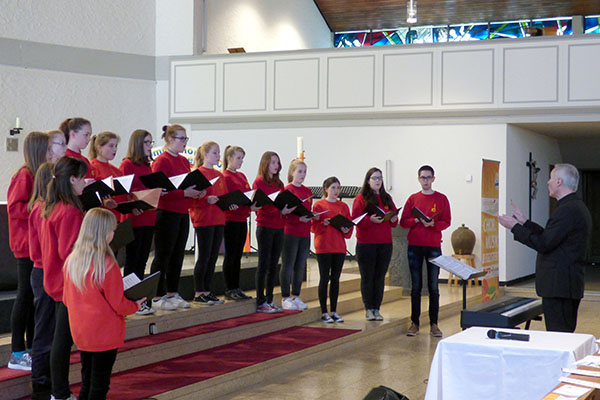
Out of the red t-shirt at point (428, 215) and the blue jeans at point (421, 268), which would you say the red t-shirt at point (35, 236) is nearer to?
the red t-shirt at point (428, 215)

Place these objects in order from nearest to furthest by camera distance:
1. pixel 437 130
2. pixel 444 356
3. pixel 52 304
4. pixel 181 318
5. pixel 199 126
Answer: pixel 444 356
pixel 52 304
pixel 181 318
pixel 437 130
pixel 199 126

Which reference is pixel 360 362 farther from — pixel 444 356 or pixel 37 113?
pixel 37 113

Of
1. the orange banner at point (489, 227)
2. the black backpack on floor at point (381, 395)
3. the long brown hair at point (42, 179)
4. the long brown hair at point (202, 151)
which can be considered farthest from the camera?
the orange banner at point (489, 227)

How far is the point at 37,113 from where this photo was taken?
10.6 m

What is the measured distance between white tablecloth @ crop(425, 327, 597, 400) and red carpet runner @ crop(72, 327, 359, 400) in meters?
1.97

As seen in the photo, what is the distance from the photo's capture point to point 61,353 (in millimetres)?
4098

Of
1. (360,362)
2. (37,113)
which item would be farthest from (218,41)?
(360,362)

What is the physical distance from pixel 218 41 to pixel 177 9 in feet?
3.66

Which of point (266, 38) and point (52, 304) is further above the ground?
point (266, 38)

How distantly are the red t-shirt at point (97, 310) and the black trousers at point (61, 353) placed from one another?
0.14m

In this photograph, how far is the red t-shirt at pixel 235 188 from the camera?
6828mm

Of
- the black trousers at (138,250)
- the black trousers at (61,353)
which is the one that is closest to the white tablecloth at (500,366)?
the black trousers at (61,353)

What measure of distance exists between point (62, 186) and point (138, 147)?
180cm

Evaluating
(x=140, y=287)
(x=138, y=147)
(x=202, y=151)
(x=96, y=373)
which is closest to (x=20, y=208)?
(x=140, y=287)
